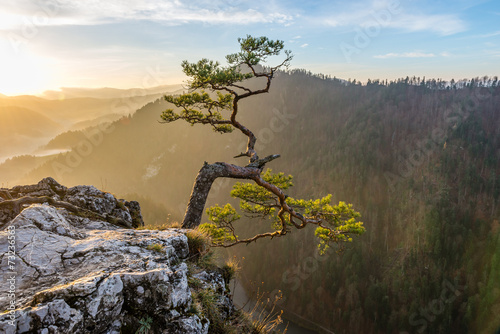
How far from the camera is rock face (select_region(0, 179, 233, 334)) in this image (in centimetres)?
348

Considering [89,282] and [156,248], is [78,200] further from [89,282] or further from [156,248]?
[89,282]

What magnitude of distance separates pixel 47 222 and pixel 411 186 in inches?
7539

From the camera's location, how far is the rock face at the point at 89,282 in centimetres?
348

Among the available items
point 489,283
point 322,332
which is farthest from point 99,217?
point 489,283

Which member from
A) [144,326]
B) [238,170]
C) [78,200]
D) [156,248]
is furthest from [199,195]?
[144,326]

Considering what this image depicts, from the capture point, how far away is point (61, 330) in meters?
3.34

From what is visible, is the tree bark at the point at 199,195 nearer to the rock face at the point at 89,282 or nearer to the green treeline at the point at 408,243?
the rock face at the point at 89,282

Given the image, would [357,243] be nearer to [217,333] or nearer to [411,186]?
[411,186]

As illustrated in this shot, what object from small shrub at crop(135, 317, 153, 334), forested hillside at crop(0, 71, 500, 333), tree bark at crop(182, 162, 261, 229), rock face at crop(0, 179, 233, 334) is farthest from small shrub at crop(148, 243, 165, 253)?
forested hillside at crop(0, 71, 500, 333)

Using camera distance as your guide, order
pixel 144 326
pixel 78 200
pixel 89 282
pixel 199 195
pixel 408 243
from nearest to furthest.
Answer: pixel 89 282 → pixel 144 326 → pixel 78 200 → pixel 199 195 → pixel 408 243

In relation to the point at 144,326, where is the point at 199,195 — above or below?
above

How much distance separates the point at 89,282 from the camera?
3895 millimetres

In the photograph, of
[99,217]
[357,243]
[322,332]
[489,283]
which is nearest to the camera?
[99,217]

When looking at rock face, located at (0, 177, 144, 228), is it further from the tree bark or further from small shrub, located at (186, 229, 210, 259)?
small shrub, located at (186, 229, 210, 259)
